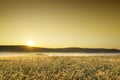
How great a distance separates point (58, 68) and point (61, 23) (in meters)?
0.80

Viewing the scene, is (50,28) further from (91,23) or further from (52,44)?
(91,23)

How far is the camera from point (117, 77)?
3.38 meters

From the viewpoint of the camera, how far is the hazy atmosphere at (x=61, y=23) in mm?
4012

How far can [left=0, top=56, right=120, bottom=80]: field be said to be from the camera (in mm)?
3400

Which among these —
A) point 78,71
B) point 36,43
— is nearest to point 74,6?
point 36,43

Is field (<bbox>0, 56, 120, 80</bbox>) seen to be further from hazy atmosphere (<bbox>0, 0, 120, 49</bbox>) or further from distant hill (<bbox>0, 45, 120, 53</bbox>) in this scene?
hazy atmosphere (<bbox>0, 0, 120, 49</bbox>)

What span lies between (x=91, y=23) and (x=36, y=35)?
793mm

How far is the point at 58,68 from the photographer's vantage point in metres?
3.55

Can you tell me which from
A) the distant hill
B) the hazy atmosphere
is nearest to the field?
the distant hill

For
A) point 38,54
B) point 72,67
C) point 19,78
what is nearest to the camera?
point 19,78

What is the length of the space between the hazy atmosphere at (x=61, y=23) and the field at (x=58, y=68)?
0.28 metres

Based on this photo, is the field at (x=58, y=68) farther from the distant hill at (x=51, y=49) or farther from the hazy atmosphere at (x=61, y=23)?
the hazy atmosphere at (x=61, y=23)

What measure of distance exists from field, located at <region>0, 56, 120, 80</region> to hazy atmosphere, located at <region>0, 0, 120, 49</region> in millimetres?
276

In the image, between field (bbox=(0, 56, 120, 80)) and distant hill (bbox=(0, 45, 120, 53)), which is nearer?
field (bbox=(0, 56, 120, 80))
